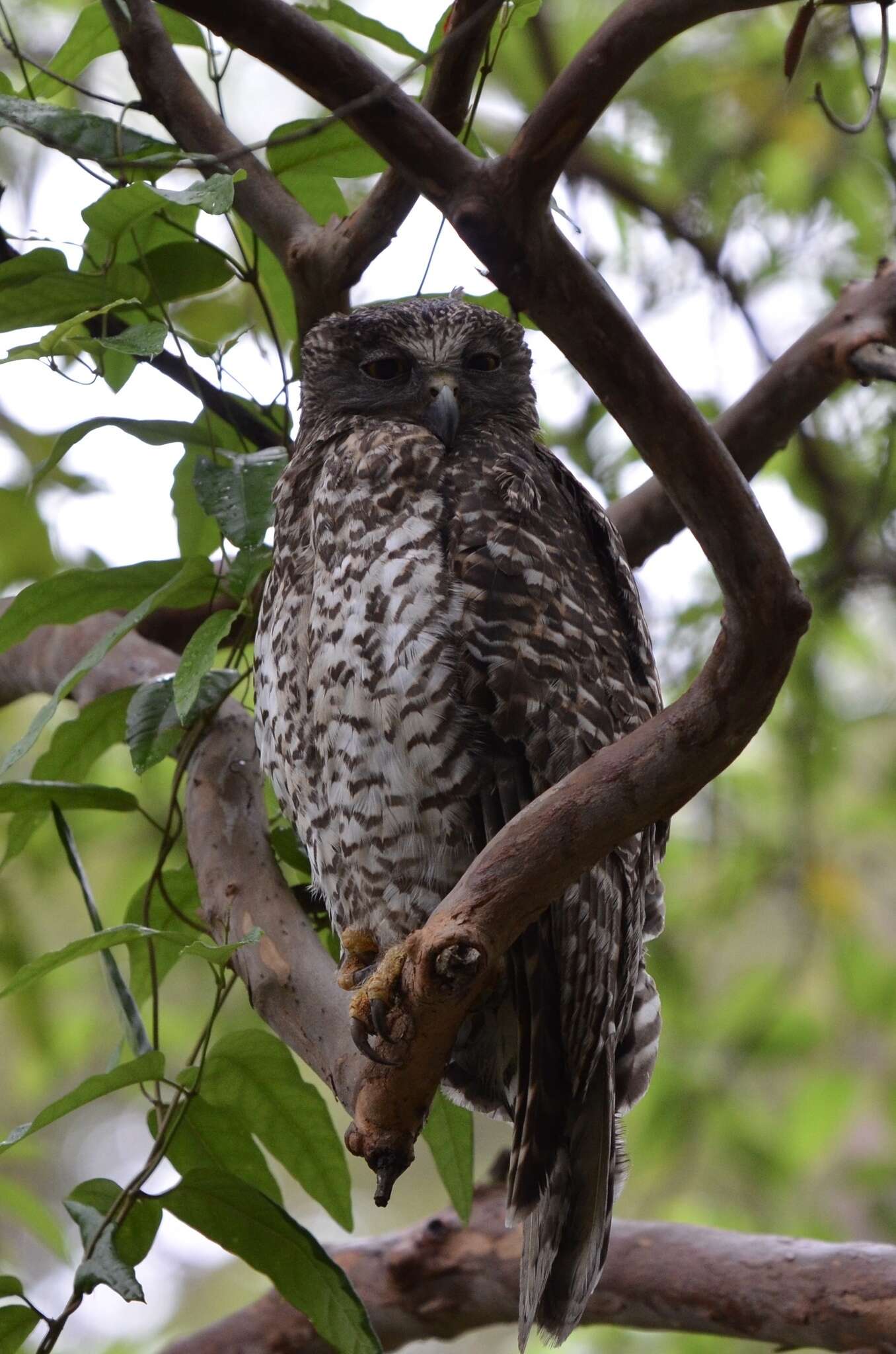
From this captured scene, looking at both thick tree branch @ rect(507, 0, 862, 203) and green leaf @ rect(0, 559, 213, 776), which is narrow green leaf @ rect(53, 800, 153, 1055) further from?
thick tree branch @ rect(507, 0, 862, 203)

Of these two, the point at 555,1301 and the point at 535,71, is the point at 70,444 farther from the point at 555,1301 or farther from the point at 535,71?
the point at 535,71

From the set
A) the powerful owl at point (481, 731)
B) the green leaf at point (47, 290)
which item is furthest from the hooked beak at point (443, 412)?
the green leaf at point (47, 290)

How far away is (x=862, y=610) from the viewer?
4305 millimetres

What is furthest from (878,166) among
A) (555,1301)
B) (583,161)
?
(555,1301)

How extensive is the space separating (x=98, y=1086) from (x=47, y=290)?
1146 mm

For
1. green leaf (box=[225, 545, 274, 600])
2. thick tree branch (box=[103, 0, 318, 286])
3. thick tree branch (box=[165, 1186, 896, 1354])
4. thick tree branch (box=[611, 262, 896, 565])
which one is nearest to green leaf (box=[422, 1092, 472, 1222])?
thick tree branch (box=[165, 1186, 896, 1354])

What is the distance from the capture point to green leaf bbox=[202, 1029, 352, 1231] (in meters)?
2.15

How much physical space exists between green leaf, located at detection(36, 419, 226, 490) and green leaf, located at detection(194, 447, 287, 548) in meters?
0.10

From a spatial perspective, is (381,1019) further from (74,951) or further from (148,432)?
(148,432)

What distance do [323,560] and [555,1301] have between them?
123 cm

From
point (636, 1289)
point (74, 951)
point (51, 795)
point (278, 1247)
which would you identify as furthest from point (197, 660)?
point (636, 1289)

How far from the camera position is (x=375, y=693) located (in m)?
2.08

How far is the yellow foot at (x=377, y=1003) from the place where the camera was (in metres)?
1.73

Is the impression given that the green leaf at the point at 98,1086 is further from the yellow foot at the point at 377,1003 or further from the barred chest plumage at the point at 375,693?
the barred chest plumage at the point at 375,693
